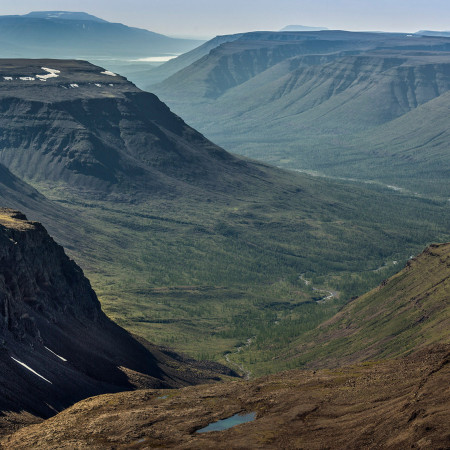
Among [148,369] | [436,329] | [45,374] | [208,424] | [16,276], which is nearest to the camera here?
[208,424]

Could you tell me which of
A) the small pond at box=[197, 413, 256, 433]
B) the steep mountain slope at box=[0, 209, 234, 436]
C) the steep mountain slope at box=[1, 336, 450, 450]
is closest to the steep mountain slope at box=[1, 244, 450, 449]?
→ the steep mountain slope at box=[1, 336, 450, 450]

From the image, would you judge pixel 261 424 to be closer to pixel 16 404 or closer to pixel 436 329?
pixel 16 404

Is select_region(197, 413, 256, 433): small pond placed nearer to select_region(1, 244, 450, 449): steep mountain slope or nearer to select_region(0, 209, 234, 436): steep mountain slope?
select_region(1, 244, 450, 449): steep mountain slope

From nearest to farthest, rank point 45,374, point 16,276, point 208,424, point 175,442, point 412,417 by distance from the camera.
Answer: point 412,417, point 175,442, point 208,424, point 45,374, point 16,276

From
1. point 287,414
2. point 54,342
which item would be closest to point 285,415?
point 287,414

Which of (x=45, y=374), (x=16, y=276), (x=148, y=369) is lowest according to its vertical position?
(x=148, y=369)

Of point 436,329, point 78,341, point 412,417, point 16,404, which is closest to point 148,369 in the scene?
point 78,341
